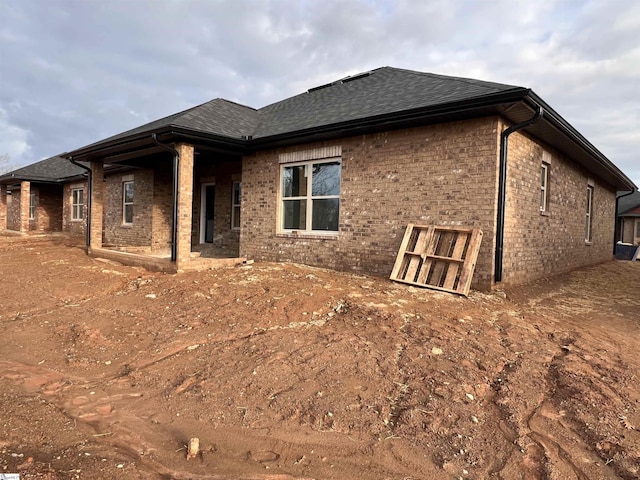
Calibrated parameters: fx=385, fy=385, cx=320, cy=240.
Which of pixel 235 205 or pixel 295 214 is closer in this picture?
pixel 295 214

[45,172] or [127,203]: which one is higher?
[45,172]

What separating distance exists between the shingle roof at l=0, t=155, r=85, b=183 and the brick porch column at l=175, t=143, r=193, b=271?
1295cm

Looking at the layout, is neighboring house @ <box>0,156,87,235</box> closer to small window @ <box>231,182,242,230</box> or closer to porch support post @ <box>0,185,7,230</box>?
porch support post @ <box>0,185,7,230</box>

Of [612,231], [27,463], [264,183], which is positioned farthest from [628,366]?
[612,231]

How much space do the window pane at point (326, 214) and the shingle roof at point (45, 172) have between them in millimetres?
14881

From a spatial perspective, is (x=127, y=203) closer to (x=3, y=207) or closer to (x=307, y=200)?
(x=307, y=200)

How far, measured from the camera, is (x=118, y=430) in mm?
2773

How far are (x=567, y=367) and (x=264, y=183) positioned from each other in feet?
25.9

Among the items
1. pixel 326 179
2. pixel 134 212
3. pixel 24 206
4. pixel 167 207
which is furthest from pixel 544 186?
pixel 24 206

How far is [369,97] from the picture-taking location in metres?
9.30

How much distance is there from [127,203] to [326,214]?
34.1 feet

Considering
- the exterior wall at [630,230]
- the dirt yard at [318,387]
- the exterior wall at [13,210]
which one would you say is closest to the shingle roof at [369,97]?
the dirt yard at [318,387]

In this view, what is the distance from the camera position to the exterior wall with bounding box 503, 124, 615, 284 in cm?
738

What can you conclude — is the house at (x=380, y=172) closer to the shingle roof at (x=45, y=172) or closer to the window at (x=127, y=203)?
the window at (x=127, y=203)
